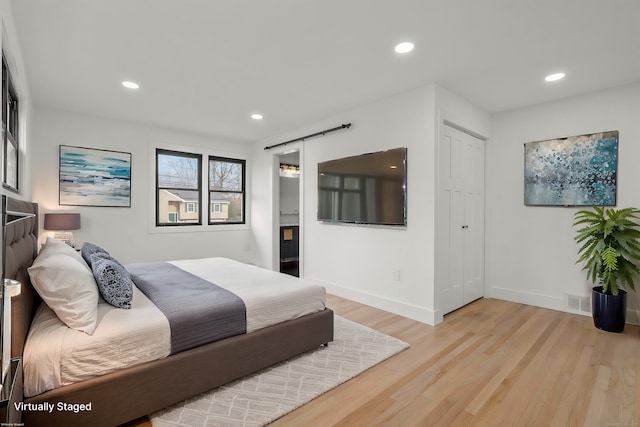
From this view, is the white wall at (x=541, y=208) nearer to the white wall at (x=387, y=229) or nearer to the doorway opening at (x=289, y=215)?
the white wall at (x=387, y=229)

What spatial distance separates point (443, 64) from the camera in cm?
272

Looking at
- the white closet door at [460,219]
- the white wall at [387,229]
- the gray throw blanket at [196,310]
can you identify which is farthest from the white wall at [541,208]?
the gray throw blanket at [196,310]

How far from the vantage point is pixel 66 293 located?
1665 millimetres

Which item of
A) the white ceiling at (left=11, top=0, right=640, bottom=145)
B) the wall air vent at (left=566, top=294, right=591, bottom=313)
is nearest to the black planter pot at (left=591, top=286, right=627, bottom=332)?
the wall air vent at (left=566, top=294, right=591, bottom=313)

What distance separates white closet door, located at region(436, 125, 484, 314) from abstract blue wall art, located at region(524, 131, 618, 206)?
0.58 meters

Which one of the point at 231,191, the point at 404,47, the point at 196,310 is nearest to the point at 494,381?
the point at 196,310

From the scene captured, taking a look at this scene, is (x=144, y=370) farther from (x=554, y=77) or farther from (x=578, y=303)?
(x=578, y=303)

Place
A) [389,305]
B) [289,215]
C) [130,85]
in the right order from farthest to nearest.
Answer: [289,215]
[389,305]
[130,85]

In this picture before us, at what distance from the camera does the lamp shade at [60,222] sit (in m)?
3.77

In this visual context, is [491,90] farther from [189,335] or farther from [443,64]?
[189,335]

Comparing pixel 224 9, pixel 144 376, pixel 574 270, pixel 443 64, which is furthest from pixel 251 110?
pixel 574 270

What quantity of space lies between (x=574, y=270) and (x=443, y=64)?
2762mm

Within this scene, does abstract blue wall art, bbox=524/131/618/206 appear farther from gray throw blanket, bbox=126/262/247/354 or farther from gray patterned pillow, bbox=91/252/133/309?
gray patterned pillow, bbox=91/252/133/309

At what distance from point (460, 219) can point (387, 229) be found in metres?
0.89
